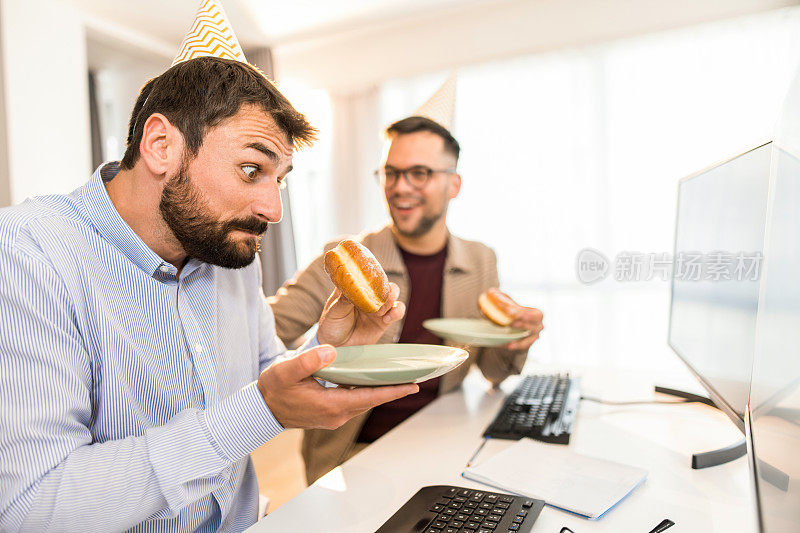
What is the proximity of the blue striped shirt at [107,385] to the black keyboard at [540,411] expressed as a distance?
682mm

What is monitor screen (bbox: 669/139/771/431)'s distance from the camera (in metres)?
1.04

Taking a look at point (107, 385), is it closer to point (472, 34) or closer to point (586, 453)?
point (586, 453)

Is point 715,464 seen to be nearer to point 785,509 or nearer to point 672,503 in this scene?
point 672,503

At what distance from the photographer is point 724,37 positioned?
12.5 ft

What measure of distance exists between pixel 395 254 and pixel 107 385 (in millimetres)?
1180

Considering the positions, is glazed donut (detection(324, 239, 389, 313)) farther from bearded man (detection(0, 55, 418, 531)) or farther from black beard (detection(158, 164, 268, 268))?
black beard (detection(158, 164, 268, 268))

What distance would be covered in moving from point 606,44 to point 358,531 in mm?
4210

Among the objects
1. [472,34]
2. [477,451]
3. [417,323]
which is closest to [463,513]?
[477,451]

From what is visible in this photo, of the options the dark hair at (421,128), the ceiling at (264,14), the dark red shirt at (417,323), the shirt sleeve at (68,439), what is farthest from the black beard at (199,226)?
the ceiling at (264,14)

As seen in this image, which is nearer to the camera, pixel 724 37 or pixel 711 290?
pixel 711 290

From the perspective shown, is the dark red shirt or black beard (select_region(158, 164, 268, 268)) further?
the dark red shirt

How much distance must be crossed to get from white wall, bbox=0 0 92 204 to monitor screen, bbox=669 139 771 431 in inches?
158

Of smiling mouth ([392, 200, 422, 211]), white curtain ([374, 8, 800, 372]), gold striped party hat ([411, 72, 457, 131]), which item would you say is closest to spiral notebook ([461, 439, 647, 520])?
smiling mouth ([392, 200, 422, 211])

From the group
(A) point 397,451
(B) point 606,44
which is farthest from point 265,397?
(B) point 606,44
